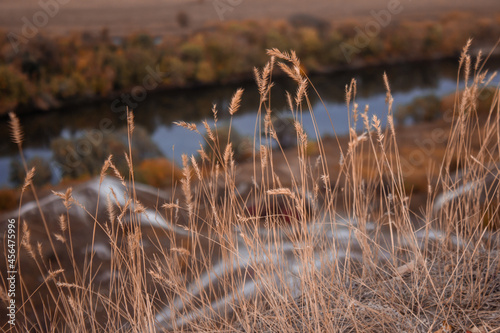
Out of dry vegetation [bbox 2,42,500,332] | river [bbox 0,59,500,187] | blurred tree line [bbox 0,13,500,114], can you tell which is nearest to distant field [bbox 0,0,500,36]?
blurred tree line [bbox 0,13,500,114]

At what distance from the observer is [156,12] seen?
10.7 feet

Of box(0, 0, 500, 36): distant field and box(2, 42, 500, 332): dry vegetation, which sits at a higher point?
box(0, 0, 500, 36): distant field

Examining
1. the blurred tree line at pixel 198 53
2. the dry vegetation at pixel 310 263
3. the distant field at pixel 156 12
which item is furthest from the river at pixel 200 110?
the dry vegetation at pixel 310 263

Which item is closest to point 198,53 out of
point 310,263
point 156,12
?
point 156,12

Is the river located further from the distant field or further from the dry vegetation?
the dry vegetation

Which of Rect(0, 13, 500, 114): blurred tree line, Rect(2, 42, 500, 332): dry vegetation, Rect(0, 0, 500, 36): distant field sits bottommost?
Rect(2, 42, 500, 332): dry vegetation

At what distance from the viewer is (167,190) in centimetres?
331

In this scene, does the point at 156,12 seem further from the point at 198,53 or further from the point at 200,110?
Result: the point at 200,110

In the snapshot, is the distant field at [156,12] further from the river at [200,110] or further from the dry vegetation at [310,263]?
the dry vegetation at [310,263]

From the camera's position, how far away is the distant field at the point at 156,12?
9.71ft

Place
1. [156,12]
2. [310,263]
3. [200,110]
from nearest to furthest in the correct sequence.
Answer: [310,263] → [156,12] → [200,110]

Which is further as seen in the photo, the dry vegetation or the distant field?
the distant field

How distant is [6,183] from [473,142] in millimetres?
3327

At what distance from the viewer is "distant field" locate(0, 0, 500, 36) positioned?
2959 mm
